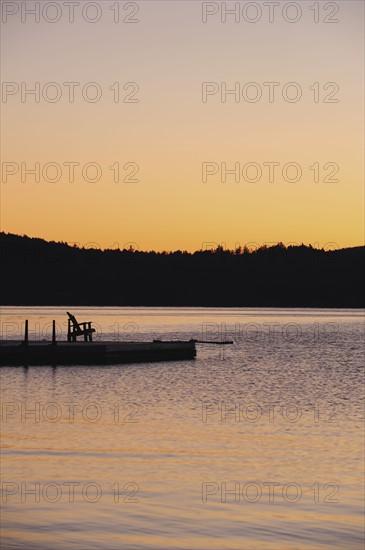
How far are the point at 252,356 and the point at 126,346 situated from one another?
28341 mm

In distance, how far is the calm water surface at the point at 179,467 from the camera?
19.2 meters

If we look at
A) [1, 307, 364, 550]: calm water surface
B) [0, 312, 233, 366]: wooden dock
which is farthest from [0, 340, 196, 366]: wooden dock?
[1, 307, 364, 550]: calm water surface

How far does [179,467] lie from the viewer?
84.9 ft

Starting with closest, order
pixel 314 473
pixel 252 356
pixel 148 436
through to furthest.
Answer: pixel 314 473, pixel 148 436, pixel 252 356

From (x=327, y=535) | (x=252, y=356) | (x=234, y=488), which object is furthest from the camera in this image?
(x=252, y=356)

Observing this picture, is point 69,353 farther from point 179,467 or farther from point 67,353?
point 179,467

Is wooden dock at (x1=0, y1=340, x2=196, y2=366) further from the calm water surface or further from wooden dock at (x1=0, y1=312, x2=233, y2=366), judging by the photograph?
the calm water surface

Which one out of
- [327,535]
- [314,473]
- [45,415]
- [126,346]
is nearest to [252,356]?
[126,346]

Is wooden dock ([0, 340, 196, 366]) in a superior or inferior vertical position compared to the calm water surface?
superior

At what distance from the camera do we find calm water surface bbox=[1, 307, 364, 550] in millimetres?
19219

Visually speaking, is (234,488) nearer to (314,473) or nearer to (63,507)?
(314,473)

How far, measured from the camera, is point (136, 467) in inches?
1019

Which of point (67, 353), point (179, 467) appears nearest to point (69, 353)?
point (67, 353)

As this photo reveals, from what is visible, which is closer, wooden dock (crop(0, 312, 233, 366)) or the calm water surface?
the calm water surface
